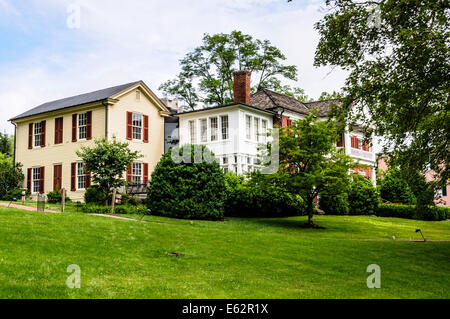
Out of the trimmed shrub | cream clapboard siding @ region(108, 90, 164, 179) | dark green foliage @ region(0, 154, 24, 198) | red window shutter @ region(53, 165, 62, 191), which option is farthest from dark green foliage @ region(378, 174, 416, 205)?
dark green foliage @ region(0, 154, 24, 198)

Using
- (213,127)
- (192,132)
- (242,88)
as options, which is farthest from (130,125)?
(242,88)

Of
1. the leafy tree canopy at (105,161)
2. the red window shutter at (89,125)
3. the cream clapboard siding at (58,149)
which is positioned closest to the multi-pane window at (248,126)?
the leafy tree canopy at (105,161)

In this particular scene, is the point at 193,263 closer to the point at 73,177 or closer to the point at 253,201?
the point at 253,201

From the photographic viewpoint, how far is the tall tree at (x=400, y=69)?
11.3 m

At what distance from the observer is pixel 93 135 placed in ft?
90.4

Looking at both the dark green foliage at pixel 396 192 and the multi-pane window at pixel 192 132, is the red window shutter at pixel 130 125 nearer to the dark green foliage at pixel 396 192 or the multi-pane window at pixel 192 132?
the multi-pane window at pixel 192 132

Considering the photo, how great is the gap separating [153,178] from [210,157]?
300 cm

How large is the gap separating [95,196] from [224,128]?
928 centimetres

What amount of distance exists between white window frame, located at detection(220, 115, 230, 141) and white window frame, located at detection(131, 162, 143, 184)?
19.2ft

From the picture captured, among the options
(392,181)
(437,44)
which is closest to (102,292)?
(437,44)

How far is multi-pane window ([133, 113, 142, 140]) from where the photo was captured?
28.9 m

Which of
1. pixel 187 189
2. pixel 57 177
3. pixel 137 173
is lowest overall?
pixel 187 189

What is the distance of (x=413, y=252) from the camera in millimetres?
14906

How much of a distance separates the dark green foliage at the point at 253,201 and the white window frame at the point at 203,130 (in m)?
4.99
